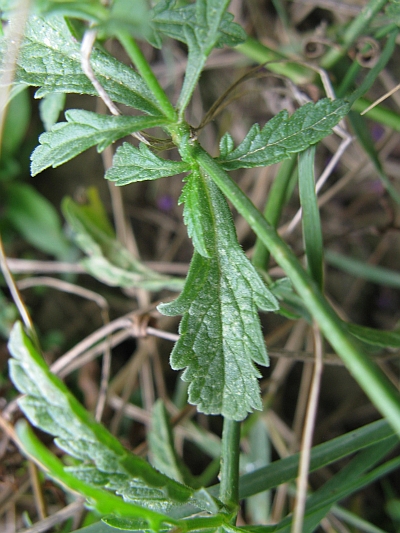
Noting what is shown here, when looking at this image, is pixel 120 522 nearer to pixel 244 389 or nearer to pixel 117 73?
pixel 244 389

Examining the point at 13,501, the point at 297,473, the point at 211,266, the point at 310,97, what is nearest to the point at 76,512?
the point at 13,501

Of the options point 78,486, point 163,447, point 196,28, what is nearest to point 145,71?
point 196,28

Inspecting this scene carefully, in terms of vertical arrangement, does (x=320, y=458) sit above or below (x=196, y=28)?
below

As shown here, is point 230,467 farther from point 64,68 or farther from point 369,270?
point 369,270

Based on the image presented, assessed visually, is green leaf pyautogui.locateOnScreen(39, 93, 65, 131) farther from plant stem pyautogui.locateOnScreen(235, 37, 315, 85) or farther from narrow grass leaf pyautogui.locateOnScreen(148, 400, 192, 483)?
narrow grass leaf pyautogui.locateOnScreen(148, 400, 192, 483)

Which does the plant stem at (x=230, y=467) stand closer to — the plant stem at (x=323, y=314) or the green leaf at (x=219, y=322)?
the green leaf at (x=219, y=322)

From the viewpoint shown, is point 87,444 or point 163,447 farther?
point 163,447
